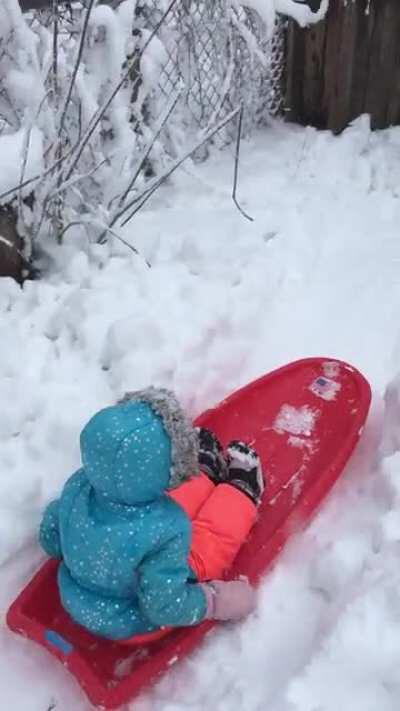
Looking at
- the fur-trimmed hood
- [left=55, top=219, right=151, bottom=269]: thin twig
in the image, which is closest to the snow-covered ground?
[left=55, top=219, right=151, bottom=269]: thin twig

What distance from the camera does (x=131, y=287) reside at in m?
3.37

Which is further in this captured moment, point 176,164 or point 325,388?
point 176,164

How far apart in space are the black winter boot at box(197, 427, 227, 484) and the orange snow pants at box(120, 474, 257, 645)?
0.10 ft

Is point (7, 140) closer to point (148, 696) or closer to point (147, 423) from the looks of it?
point (147, 423)

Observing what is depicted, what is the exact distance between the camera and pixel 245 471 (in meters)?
2.63

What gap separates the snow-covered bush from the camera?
3.30 m

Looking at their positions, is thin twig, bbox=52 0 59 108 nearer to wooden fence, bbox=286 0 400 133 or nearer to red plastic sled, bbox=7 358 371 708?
red plastic sled, bbox=7 358 371 708

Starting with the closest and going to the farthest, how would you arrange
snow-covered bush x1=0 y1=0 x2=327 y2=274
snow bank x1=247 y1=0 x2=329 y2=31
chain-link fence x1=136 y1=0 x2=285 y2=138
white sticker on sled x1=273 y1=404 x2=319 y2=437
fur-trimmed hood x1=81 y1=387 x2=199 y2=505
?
fur-trimmed hood x1=81 y1=387 x2=199 y2=505 < white sticker on sled x1=273 y1=404 x2=319 y2=437 < snow-covered bush x1=0 y1=0 x2=327 y2=274 < snow bank x1=247 y1=0 x2=329 y2=31 < chain-link fence x1=136 y1=0 x2=285 y2=138

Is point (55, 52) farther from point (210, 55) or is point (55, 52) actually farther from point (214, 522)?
point (214, 522)

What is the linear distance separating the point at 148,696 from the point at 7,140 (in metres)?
2.13

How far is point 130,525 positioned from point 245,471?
63cm

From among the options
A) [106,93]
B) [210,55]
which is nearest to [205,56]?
[210,55]

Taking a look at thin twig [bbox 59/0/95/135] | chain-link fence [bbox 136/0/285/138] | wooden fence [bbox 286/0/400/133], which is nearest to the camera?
thin twig [bbox 59/0/95/135]

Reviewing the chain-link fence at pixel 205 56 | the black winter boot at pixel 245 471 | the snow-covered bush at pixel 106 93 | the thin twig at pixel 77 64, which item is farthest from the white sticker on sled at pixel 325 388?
the chain-link fence at pixel 205 56
